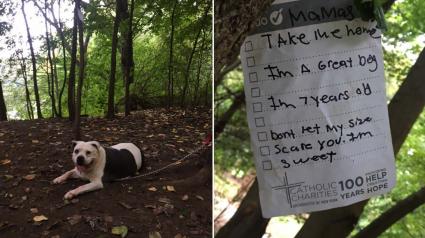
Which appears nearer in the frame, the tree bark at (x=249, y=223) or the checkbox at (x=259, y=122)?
the checkbox at (x=259, y=122)

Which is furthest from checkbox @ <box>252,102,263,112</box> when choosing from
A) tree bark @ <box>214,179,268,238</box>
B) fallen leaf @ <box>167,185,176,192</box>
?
tree bark @ <box>214,179,268,238</box>

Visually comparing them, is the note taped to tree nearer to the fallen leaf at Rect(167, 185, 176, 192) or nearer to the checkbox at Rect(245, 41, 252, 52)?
the checkbox at Rect(245, 41, 252, 52)

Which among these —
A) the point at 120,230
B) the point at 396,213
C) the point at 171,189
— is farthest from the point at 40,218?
the point at 396,213

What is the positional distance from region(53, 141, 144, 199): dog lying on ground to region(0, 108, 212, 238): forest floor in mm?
15

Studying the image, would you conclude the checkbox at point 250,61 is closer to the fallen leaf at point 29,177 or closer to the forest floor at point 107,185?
the forest floor at point 107,185

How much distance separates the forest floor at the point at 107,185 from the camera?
2.46 ft

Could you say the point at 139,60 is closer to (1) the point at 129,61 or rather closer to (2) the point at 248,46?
(1) the point at 129,61

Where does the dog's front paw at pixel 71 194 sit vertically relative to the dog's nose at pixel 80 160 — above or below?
below

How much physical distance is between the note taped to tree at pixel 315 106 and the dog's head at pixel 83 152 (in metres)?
0.40

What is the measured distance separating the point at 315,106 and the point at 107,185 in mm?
560

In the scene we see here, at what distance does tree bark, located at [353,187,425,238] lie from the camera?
1733 mm

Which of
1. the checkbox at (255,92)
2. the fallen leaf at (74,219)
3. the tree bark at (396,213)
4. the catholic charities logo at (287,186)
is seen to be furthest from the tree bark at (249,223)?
the fallen leaf at (74,219)

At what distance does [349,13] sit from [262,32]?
0.22 meters

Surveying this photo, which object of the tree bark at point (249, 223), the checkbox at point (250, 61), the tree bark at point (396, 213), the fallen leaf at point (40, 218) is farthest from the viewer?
the tree bark at point (396, 213)
